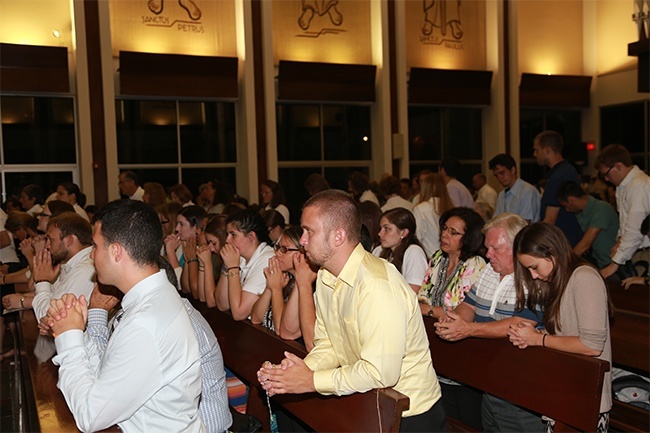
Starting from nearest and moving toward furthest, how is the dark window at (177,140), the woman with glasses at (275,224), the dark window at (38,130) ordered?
the woman with glasses at (275,224) → the dark window at (38,130) → the dark window at (177,140)

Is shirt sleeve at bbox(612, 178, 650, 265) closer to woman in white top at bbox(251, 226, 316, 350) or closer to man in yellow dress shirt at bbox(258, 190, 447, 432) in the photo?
woman in white top at bbox(251, 226, 316, 350)

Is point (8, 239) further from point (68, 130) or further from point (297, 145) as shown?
point (297, 145)

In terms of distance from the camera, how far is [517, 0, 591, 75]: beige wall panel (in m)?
15.4

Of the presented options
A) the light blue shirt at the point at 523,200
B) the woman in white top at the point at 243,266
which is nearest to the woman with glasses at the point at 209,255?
the woman in white top at the point at 243,266

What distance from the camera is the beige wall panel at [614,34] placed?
1502 centimetres

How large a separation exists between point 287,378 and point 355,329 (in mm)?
329

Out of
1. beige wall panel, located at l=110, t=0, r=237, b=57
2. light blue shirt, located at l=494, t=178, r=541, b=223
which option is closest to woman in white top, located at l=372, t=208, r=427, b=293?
light blue shirt, located at l=494, t=178, r=541, b=223

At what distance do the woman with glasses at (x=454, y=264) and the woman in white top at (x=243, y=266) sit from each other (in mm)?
1133

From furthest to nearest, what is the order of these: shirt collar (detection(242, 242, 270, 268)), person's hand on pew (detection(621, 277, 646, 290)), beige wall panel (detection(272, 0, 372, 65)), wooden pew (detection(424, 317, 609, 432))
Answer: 1. beige wall panel (detection(272, 0, 372, 65))
2. person's hand on pew (detection(621, 277, 646, 290))
3. shirt collar (detection(242, 242, 270, 268))
4. wooden pew (detection(424, 317, 609, 432))

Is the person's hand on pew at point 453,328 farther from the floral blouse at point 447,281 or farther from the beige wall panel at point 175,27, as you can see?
the beige wall panel at point 175,27

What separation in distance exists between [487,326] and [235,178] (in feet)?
33.3

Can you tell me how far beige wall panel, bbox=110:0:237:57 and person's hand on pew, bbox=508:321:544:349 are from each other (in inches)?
416

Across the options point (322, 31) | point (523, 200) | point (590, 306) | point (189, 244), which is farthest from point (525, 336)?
point (322, 31)

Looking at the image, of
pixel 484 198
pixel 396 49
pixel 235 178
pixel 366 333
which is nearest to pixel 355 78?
pixel 396 49
